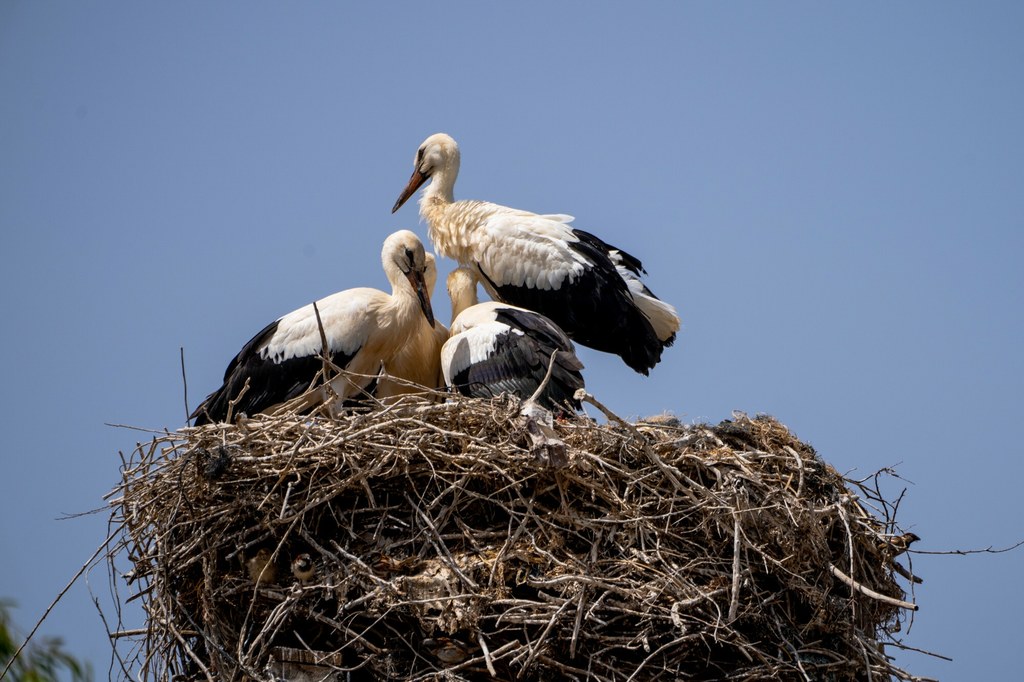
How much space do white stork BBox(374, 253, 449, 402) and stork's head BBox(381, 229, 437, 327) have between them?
7 cm

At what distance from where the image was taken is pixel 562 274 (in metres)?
8.13

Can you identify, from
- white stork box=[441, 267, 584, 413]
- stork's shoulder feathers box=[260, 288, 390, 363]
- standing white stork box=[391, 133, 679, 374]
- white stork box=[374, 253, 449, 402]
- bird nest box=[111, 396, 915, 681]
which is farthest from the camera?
standing white stork box=[391, 133, 679, 374]

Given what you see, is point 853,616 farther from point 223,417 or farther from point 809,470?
point 223,417

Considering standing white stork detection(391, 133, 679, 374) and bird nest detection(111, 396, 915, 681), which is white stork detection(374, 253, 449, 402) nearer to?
standing white stork detection(391, 133, 679, 374)

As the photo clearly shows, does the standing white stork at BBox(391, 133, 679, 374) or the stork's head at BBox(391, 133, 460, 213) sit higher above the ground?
the stork's head at BBox(391, 133, 460, 213)

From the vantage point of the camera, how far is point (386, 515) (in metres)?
5.63

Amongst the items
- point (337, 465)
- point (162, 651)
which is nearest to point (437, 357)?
point (337, 465)

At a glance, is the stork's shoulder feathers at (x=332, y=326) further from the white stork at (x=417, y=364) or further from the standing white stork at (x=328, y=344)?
the white stork at (x=417, y=364)

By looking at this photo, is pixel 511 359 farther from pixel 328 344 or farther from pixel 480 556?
pixel 480 556

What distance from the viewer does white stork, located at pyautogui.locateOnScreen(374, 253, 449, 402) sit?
7.19 m

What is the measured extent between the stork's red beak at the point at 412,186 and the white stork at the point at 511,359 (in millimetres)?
1898

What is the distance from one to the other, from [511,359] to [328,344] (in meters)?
0.94

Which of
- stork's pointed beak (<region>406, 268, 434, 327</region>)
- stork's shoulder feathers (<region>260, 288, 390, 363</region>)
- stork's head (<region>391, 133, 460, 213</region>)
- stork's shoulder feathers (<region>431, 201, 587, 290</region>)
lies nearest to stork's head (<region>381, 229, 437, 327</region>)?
stork's pointed beak (<region>406, 268, 434, 327</region>)

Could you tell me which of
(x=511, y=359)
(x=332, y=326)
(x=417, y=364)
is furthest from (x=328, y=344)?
(x=511, y=359)
